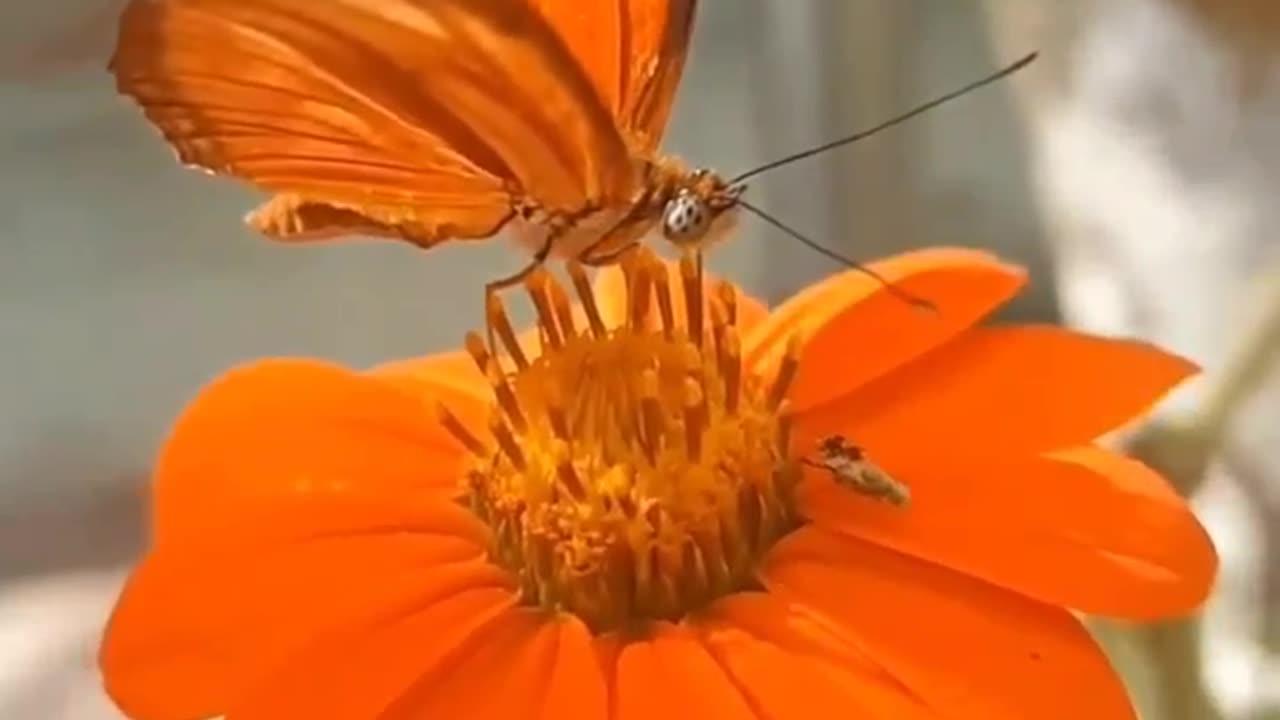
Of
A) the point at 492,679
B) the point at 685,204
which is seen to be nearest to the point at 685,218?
the point at 685,204

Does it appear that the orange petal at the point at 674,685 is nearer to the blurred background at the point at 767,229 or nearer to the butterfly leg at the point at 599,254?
the butterfly leg at the point at 599,254

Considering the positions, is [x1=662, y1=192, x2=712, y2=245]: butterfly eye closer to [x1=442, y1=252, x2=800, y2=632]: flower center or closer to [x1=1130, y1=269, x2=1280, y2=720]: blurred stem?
[x1=442, y1=252, x2=800, y2=632]: flower center

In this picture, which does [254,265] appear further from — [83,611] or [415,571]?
[415,571]

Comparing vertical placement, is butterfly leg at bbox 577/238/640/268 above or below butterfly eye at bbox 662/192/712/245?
below

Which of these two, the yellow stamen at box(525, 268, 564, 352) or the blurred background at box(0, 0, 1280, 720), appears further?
the blurred background at box(0, 0, 1280, 720)

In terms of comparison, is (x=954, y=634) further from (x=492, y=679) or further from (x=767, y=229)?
(x=767, y=229)

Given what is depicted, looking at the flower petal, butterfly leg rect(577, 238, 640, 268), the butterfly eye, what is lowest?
the flower petal

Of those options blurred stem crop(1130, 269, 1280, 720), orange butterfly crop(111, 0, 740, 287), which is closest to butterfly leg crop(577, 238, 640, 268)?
orange butterfly crop(111, 0, 740, 287)
